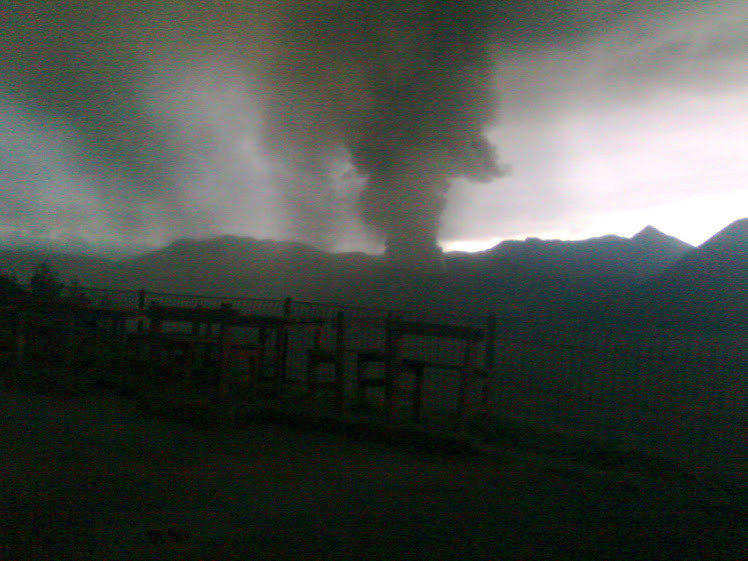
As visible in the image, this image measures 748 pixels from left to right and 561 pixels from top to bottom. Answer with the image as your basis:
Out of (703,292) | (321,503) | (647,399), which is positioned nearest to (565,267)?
(703,292)

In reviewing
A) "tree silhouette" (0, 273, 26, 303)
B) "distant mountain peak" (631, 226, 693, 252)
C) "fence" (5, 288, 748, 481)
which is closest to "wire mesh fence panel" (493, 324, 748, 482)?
"fence" (5, 288, 748, 481)

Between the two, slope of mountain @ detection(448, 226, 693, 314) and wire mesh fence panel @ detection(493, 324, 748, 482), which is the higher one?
slope of mountain @ detection(448, 226, 693, 314)

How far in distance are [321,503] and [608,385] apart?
8592mm

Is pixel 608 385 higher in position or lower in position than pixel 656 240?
lower

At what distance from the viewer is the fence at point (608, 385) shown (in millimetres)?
7844

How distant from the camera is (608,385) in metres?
12.0

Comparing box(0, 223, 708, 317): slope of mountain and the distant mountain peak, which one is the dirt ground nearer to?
box(0, 223, 708, 317): slope of mountain

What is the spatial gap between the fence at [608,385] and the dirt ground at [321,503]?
2033mm

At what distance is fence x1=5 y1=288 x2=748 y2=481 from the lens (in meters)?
7.84

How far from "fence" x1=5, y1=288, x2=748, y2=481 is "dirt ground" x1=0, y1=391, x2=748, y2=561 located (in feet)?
6.67

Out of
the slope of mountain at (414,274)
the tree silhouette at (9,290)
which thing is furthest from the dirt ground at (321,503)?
the slope of mountain at (414,274)

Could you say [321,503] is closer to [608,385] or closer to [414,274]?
[608,385]

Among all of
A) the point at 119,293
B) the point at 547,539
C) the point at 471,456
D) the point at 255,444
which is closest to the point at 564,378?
the point at 471,456

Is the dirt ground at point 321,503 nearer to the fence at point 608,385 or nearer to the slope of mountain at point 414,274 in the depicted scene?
the fence at point 608,385
